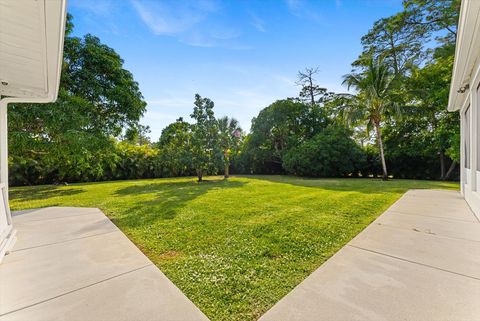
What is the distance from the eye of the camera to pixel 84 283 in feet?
6.96

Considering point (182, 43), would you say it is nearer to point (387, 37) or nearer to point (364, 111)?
point (364, 111)

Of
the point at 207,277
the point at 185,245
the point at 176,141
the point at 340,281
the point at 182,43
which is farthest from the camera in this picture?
the point at 176,141

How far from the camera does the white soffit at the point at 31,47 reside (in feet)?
6.59

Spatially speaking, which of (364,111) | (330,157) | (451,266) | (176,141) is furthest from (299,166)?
(451,266)

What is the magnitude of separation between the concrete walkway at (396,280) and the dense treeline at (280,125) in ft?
27.9

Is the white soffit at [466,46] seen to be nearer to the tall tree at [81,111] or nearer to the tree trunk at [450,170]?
the tall tree at [81,111]

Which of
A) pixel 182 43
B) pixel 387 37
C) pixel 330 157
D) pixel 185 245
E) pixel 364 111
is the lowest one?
pixel 185 245

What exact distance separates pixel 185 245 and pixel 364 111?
43.8 feet

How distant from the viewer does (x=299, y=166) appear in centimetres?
1549

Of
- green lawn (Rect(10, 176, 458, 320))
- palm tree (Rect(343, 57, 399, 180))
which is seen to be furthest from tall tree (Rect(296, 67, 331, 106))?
green lawn (Rect(10, 176, 458, 320))

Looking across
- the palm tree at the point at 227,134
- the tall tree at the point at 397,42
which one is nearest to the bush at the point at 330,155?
the palm tree at the point at 227,134

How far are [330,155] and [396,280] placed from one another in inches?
530

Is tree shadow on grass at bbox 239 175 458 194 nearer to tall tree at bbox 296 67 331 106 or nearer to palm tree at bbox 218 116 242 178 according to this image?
palm tree at bbox 218 116 242 178

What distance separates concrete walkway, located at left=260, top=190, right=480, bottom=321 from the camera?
5.40 ft
